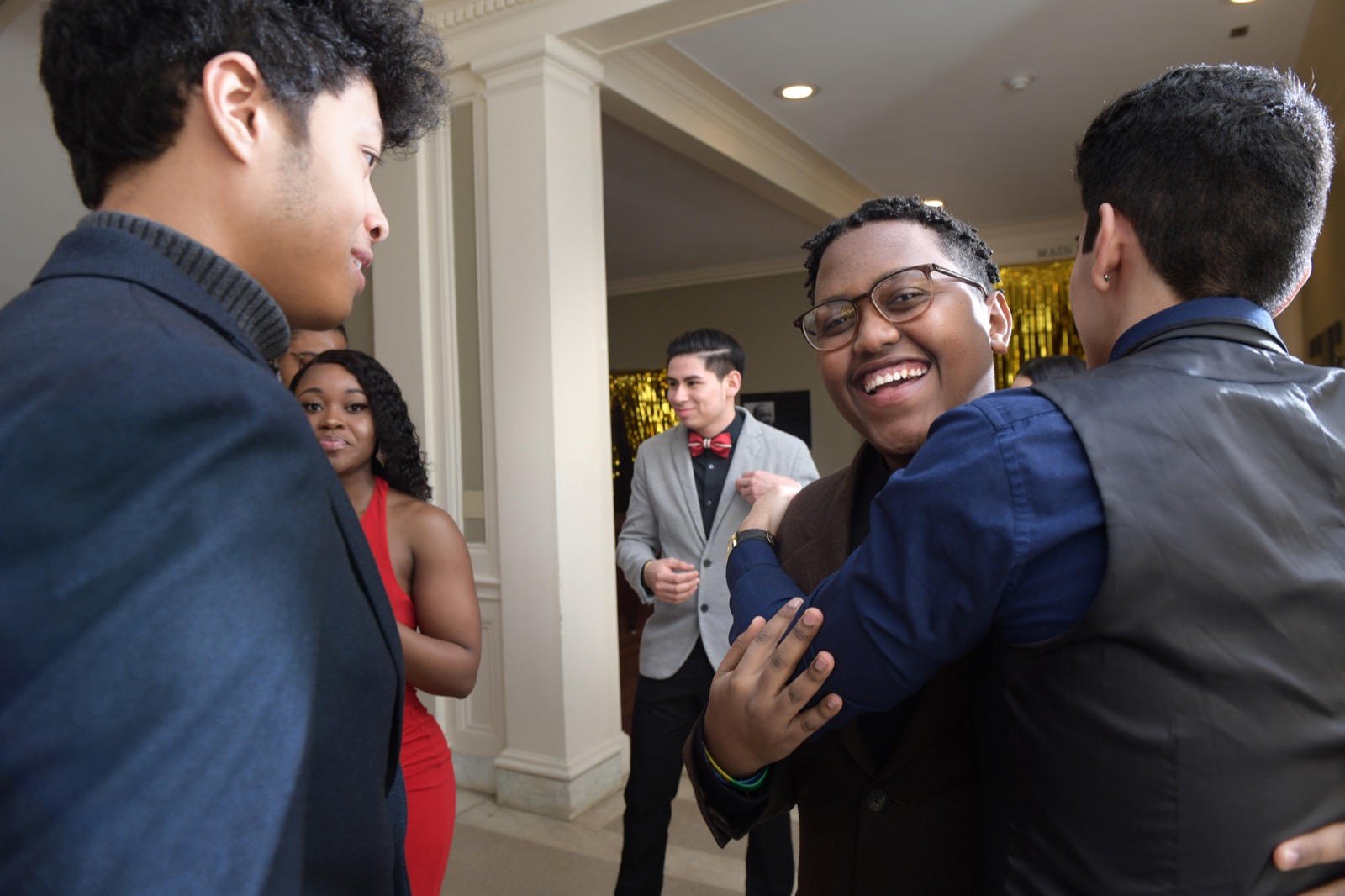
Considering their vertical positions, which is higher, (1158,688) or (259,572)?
(259,572)

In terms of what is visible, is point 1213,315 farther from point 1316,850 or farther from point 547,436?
point 547,436

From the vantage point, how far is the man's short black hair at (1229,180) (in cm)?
86

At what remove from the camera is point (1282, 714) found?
749 millimetres

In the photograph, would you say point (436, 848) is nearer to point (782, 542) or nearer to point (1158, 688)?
point (782, 542)

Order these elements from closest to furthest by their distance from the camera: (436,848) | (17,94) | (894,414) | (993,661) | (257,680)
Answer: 1. (257,680)
2. (993,661)
3. (894,414)
4. (436,848)
5. (17,94)

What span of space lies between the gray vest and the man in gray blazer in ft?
6.21

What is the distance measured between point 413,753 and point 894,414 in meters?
1.30

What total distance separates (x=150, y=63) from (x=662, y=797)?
2.61 m

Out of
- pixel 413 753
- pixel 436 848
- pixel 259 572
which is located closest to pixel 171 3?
pixel 259 572

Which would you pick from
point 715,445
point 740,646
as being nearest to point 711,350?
point 715,445

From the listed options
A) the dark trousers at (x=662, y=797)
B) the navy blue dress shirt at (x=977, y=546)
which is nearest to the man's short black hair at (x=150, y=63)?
the navy blue dress shirt at (x=977, y=546)

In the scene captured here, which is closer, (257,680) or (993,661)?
(257,680)

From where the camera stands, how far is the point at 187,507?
0.51 m

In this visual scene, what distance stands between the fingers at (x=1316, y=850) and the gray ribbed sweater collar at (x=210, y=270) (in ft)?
3.27
